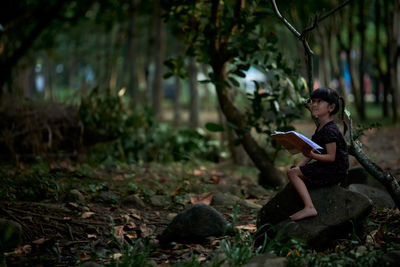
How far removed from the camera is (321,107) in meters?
3.37

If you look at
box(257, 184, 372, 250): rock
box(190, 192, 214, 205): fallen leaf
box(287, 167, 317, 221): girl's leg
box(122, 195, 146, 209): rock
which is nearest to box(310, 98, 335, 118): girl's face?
box(287, 167, 317, 221): girl's leg

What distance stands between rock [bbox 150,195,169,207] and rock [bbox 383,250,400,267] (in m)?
2.29

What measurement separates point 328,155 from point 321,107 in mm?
390

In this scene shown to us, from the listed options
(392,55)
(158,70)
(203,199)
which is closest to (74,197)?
(203,199)

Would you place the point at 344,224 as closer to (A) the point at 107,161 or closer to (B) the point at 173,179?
(B) the point at 173,179

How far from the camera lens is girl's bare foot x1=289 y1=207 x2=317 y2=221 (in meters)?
3.20

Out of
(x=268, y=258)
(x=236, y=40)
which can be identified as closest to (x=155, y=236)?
(x=268, y=258)

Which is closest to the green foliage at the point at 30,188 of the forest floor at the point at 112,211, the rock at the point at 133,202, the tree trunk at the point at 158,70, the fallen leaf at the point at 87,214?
the forest floor at the point at 112,211

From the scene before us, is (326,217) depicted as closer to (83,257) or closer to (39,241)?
(83,257)

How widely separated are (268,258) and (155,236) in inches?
44.0

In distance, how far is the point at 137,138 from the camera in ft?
25.8

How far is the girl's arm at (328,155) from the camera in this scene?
3.23 meters

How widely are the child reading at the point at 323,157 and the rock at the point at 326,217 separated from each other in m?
0.08

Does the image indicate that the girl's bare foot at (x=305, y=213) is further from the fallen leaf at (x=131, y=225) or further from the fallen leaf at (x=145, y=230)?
the fallen leaf at (x=131, y=225)
